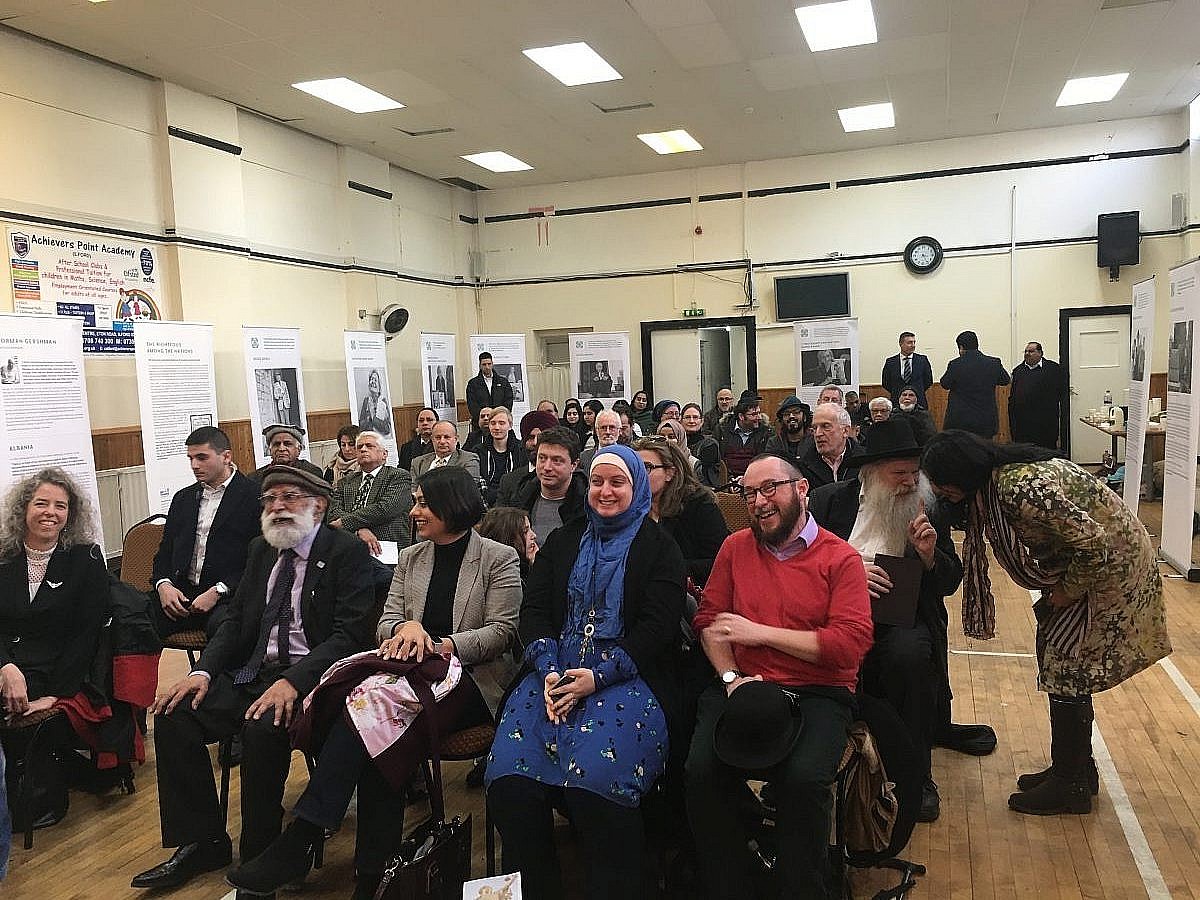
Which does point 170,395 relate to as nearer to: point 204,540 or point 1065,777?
point 204,540

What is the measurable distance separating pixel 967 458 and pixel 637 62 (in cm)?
650

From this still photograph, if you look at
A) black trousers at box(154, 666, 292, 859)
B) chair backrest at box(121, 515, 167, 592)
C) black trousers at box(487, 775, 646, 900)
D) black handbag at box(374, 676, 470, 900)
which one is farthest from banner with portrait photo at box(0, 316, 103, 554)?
black trousers at box(487, 775, 646, 900)

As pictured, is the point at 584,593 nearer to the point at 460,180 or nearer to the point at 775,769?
the point at 775,769

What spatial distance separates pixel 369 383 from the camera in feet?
33.6

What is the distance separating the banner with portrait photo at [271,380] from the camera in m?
8.50

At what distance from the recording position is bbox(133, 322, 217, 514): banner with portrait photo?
23.5ft

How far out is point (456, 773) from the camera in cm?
362

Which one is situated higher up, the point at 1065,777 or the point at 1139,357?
the point at 1139,357

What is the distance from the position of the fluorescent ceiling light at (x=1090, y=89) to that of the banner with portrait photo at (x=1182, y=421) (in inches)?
159

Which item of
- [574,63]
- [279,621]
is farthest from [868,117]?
[279,621]

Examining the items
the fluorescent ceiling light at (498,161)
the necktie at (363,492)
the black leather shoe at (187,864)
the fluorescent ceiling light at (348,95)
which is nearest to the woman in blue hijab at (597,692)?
the black leather shoe at (187,864)

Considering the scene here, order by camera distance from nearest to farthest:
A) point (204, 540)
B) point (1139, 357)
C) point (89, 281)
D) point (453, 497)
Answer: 1. point (453, 497)
2. point (204, 540)
3. point (1139, 357)
4. point (89, 281)

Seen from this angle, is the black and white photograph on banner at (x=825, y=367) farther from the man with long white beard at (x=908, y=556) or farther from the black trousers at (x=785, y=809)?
the black trousers at (x=785, y=809)

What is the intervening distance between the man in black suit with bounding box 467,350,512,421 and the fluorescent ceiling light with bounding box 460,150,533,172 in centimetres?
247
